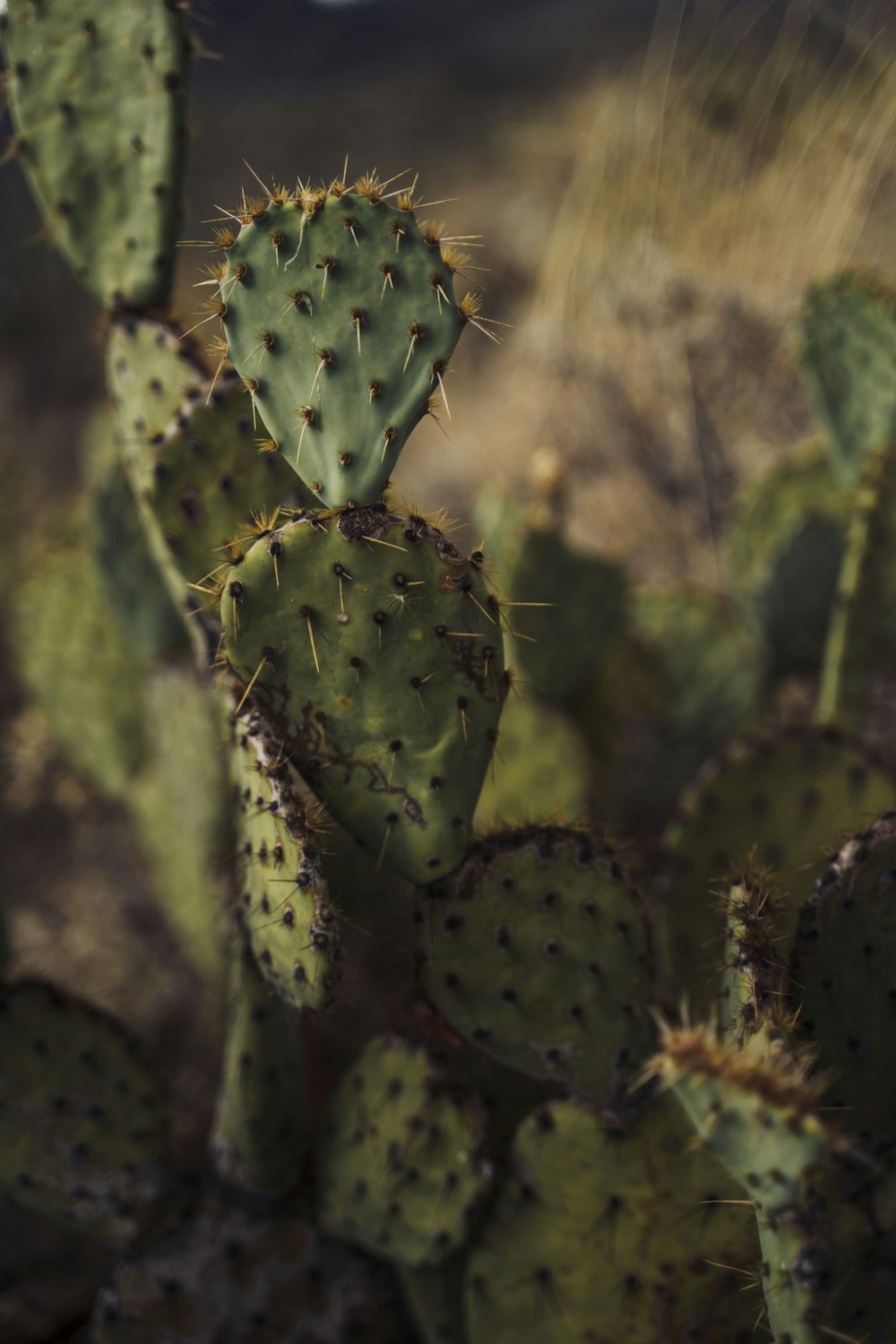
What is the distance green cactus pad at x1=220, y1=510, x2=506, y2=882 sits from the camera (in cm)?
111

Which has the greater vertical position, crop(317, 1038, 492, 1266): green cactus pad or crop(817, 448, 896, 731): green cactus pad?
crop(817, 448, 896, 731): green cactus pad

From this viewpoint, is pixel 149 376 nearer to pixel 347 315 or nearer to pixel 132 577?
pixel 347 315

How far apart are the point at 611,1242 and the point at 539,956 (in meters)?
0.38

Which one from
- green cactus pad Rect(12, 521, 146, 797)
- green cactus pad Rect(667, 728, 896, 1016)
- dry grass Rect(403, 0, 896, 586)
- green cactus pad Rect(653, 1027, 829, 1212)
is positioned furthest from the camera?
dry grass Rect(403, 0, 896, 586)

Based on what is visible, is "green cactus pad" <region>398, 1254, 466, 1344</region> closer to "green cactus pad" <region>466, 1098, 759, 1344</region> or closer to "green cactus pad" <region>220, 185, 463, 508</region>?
"green cactus pad" <region>466, 1098, 759, 1344</region>

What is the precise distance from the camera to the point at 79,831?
309 centimetres

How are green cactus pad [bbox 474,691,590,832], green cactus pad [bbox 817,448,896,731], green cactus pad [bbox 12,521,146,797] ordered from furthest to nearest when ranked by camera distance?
green cactus pad [bbox 12,521,146,797], green cactus pad [bbox 474,691,590,832], green cactus pad [bbox 817,448,896,731]

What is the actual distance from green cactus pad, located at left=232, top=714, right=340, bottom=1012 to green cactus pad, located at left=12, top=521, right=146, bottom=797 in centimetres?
150

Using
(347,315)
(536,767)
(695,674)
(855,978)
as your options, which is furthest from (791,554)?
(347,315)

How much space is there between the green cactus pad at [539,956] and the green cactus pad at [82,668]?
5.13 ft

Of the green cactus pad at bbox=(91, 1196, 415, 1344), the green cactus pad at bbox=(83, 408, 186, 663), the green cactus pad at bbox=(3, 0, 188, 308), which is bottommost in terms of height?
the green cactus pad at bbox=(91, 1196, 415, 1344)

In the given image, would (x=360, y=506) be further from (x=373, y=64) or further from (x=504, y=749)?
(x=373, y=64)

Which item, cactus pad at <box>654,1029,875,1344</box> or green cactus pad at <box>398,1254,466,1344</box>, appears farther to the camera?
green cactus pad at <box>398,1254,466,1344</box>

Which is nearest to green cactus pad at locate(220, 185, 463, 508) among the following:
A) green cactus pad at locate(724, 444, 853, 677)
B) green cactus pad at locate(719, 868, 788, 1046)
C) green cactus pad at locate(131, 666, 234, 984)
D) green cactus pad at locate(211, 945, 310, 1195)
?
green cactus pad at locate(719, 868, 788, 1046)
